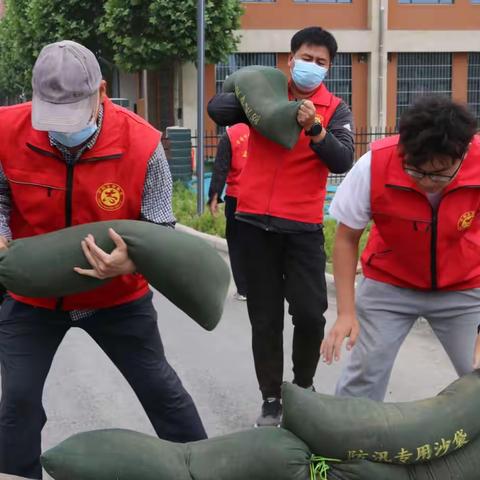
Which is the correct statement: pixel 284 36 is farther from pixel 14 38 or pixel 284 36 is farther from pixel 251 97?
pixel 251 97

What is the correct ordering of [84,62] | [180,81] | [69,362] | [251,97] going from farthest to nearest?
[180,81]
[69,362]
[251,97]
[84,62]

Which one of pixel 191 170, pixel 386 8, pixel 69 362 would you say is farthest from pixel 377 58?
pixel 69 362

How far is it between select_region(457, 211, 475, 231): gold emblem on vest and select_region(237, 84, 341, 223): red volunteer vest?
1.04m

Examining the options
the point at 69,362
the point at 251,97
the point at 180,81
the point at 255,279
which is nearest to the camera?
the point at 251,97

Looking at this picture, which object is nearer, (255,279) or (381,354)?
(381,354)

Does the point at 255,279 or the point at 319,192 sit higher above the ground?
the point at 319,192

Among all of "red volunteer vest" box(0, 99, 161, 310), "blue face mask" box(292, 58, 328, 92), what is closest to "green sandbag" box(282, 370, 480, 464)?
"red volunteer vest" box(0, 99, 161, 310)

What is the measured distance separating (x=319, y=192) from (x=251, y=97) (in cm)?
58

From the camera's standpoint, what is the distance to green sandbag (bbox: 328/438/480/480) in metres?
2.58

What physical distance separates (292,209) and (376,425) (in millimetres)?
1606

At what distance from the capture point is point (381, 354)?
323 cm

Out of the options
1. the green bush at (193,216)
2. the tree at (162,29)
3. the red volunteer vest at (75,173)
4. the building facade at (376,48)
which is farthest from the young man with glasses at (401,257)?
the building facade at (376,48)

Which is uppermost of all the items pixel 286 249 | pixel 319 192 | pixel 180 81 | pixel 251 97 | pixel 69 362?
pixel 180 81

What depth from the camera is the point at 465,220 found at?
3111 mm
